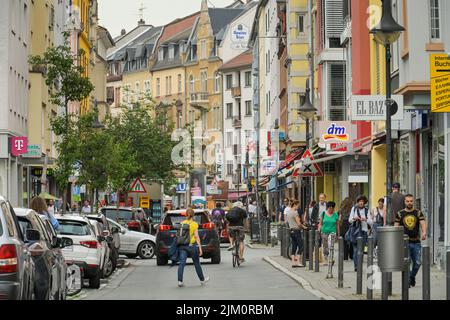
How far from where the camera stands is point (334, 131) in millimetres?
42125

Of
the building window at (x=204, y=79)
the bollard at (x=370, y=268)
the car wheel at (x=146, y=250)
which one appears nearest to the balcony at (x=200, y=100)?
the building window at (x=204, y=79)

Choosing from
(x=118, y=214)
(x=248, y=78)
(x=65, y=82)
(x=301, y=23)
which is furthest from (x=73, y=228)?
(x=248, y=78)

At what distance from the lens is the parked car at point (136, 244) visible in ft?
144

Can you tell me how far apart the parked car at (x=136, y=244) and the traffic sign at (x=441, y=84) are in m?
25.2

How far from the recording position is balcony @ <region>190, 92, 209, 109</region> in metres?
135

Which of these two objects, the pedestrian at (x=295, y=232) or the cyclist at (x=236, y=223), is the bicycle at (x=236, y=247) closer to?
the cyclist at (x=236, y=223)

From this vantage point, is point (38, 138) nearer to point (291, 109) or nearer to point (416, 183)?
point (291, 109)

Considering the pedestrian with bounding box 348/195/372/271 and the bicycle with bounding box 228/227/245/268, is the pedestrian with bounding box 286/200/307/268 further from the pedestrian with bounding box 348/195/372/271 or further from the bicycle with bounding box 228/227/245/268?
the bicycle with bounding box 228/227/245/268

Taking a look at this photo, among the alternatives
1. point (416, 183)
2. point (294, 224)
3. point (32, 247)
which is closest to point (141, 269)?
point (294, 224)

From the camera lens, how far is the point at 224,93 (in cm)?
13100

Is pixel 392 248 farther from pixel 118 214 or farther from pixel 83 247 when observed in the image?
pixel 118 214

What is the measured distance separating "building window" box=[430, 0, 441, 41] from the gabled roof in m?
94.9

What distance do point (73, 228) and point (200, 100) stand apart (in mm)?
107703

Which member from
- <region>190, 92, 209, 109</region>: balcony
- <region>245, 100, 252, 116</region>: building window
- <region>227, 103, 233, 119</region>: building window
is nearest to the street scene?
<region>245, 100, 252, 116</region>: building window
